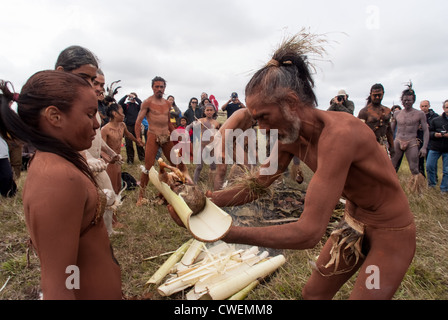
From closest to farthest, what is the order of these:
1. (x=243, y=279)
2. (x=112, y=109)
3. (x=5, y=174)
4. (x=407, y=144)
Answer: (x=243, y=279)
(x=5, y=174)
(x=112, y=109)
(x=407, y=144)

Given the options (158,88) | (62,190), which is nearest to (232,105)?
(158,88)

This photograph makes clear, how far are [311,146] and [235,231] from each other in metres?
0.87

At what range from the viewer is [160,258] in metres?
4.06

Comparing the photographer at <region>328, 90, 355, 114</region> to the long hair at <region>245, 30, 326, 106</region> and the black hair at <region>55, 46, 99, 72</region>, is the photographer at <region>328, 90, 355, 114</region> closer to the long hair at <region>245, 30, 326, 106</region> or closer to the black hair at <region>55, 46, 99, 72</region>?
the long hair at <region>245, 30, 326, 106</region>

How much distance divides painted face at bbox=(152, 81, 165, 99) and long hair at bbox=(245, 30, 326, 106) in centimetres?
514

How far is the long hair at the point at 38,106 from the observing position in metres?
1.27

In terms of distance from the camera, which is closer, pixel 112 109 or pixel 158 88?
pixel 112 109

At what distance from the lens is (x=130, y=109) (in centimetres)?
1046

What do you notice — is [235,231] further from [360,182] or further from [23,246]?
[23,246]

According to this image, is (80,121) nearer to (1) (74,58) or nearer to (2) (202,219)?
(2) (202,219)

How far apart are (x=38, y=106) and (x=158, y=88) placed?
19.2 feet

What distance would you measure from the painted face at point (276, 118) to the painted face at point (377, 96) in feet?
18.7

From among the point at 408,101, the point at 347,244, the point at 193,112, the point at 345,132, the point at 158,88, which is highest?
the point at 158,88
